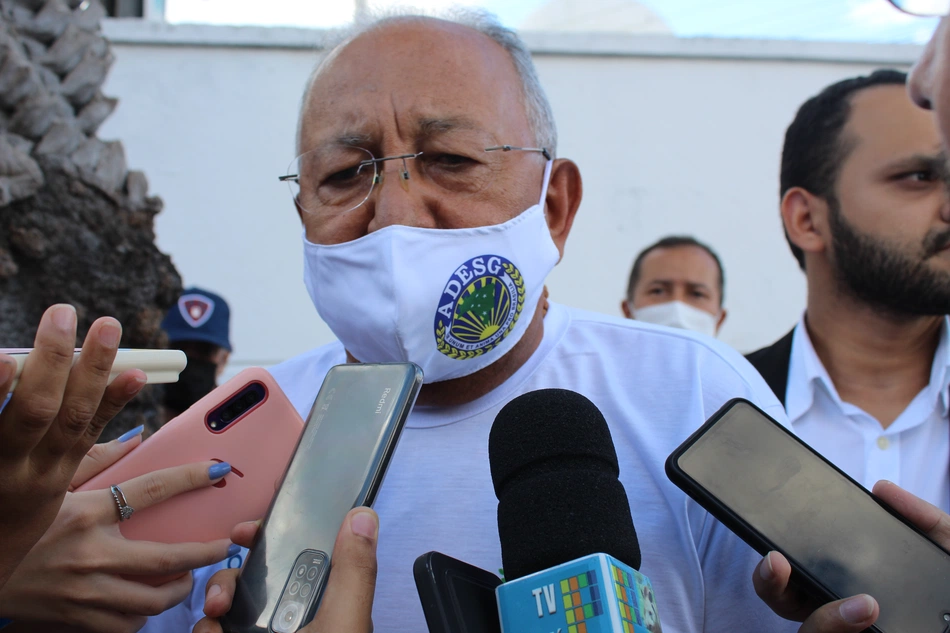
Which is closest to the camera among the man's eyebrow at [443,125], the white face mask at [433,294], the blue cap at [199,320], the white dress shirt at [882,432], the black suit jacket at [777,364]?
the white face mask at [433,294]

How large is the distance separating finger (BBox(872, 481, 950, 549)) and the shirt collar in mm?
1210

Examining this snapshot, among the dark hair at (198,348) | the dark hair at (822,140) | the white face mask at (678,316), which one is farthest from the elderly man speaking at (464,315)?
the dark hair at (198,348)

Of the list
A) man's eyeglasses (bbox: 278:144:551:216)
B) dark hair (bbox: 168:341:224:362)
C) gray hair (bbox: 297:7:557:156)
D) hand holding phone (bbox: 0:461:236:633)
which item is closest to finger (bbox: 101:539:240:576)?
hand holding phone (bbox: 0:461:236:633)

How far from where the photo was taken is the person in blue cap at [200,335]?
4254 mm

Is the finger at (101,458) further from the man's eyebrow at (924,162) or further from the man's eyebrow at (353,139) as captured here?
the man's eyebrow at (924,162)

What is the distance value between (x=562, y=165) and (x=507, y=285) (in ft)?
1.53

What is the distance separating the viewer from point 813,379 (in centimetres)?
251

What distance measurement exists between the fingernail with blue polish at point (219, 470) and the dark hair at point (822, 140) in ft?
6.96

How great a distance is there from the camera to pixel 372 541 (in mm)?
1085

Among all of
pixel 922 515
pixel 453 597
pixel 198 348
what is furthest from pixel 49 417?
pixel 198 348

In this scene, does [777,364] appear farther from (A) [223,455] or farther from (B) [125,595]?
(B) [125,595]

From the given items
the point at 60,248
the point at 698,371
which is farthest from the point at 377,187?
the point at 60,248

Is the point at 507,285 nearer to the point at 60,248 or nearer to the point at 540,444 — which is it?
the point at 540,444

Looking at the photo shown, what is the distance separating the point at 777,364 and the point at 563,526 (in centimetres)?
193
